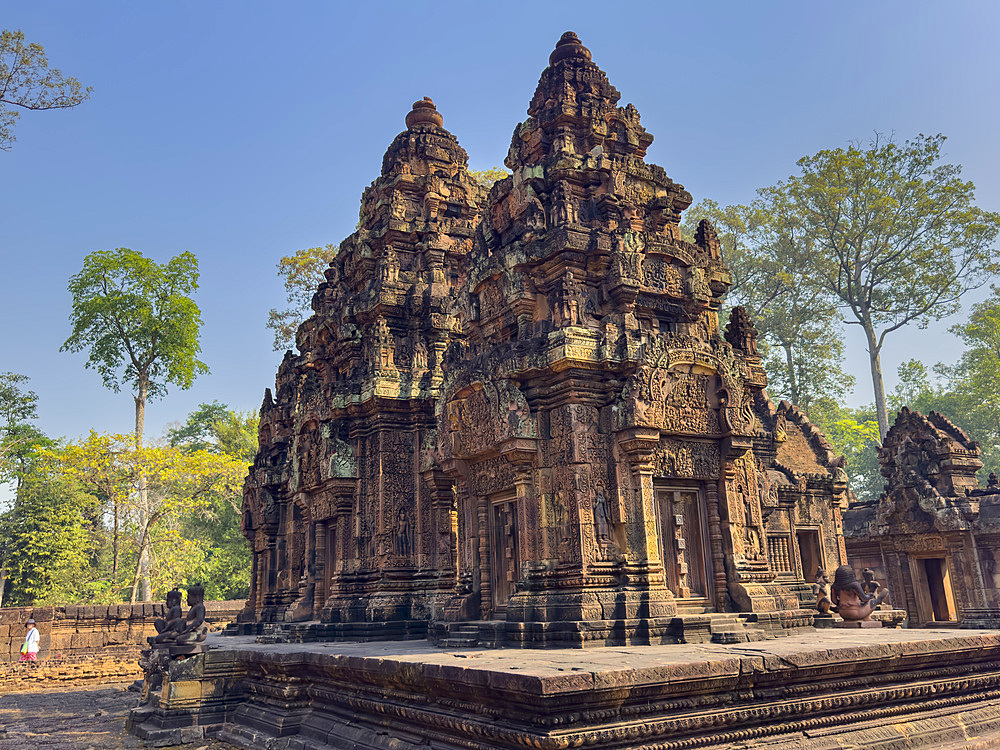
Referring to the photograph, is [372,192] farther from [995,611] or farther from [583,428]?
[995,611]

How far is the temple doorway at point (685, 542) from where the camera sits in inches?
328

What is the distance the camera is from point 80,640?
19.1m

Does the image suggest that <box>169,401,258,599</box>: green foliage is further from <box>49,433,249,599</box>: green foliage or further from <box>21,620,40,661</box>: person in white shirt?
<box>21,620,40,661</box>: person in white shirt

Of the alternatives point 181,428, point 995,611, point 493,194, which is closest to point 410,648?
point 493,194

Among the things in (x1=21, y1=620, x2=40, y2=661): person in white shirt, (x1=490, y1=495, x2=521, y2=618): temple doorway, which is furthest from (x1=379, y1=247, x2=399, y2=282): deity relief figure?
(x1=21, y1=620, x2=40, y2=661): person in white shirt

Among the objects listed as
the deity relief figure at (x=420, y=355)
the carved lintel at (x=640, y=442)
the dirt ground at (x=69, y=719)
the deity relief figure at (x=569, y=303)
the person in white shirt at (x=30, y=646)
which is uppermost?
the deity relief figure at (x=420, y=355)

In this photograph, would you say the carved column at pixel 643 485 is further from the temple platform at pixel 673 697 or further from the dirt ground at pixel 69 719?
the dirt ground at pixel 69 719

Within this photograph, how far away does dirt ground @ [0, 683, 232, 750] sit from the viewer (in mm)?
9109

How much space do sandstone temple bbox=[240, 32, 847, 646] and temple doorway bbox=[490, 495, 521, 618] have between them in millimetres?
28

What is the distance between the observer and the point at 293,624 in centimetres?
1270

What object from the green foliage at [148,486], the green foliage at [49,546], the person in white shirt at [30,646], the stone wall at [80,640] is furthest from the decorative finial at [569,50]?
the green foliage at [49,546]

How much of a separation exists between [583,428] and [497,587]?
7.44 feet

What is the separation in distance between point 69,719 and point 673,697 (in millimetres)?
10168

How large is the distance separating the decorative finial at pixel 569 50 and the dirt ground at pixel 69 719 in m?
9.56
